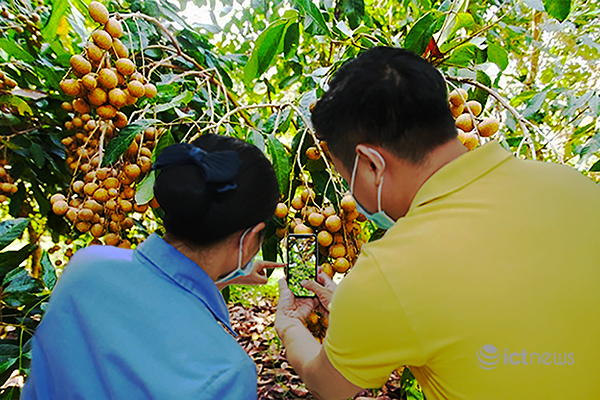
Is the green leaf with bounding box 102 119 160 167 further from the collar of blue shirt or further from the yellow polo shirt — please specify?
the yellow polo shirt

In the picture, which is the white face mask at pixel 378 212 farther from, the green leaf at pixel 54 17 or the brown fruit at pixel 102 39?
the green leaf at pixel 54 17

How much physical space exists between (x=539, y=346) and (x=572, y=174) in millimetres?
A: 332

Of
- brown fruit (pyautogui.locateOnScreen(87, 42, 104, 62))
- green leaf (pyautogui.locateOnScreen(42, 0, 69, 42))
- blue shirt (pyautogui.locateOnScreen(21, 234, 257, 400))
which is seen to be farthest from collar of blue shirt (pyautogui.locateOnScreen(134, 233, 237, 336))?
green leaf (pyautogui.locateOnScreen(42, 0, 69, 42))

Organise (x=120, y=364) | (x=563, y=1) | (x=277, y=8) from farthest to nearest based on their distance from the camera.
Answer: (x=277, y=8)
(x=563, y=1)
(x=120, y=364)

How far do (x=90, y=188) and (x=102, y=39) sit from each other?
0.45 metres

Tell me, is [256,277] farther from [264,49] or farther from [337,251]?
[264,49]

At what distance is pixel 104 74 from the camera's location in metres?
1.10

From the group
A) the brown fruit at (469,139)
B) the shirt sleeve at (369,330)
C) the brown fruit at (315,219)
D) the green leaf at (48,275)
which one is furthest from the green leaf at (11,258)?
the brown fruit at (469,139)

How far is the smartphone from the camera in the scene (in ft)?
3.65

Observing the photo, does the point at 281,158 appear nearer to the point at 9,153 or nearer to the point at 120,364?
the point at 120,364

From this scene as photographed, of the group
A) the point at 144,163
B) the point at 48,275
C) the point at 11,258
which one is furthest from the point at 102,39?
the point at 48,275

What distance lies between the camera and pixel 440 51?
3.80 ft

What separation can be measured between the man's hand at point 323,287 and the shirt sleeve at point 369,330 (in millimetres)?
372

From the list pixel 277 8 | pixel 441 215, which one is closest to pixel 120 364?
pixel 441 215
